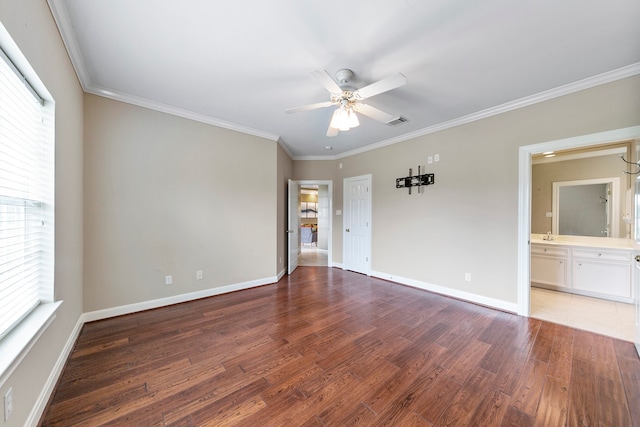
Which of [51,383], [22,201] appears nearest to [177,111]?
[22,201]

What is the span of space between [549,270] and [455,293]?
5.75 feet

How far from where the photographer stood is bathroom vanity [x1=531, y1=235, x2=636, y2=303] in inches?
125

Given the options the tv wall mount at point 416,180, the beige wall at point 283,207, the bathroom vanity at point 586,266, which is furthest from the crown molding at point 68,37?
the bathroom vanity at point 586,266

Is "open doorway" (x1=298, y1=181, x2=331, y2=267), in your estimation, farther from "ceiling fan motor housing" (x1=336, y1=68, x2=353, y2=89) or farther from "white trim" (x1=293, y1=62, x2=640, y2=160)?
"ceiling fan motor housing" (x1=336, y1=68, x2=353, y2=89)

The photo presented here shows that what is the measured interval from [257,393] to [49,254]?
1801 millimetres

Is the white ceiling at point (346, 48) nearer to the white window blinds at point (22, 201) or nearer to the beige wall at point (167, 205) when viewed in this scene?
the beige wall at point (167, 205)

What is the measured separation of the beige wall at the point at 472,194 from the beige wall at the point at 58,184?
413cm

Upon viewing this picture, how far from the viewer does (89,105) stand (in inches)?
102

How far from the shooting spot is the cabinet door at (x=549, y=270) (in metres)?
3.64

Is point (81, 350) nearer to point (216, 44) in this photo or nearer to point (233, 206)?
point (233, 206)

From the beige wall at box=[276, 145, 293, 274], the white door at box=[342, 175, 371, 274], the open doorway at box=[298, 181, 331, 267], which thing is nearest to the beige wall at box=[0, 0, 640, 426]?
the beige wall at box=[276, 145, 293, 274]

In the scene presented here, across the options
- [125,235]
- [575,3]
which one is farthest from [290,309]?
[575,3]

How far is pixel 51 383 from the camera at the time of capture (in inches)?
62.3

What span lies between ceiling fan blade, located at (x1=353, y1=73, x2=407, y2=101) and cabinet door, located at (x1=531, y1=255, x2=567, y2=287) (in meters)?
3.93
